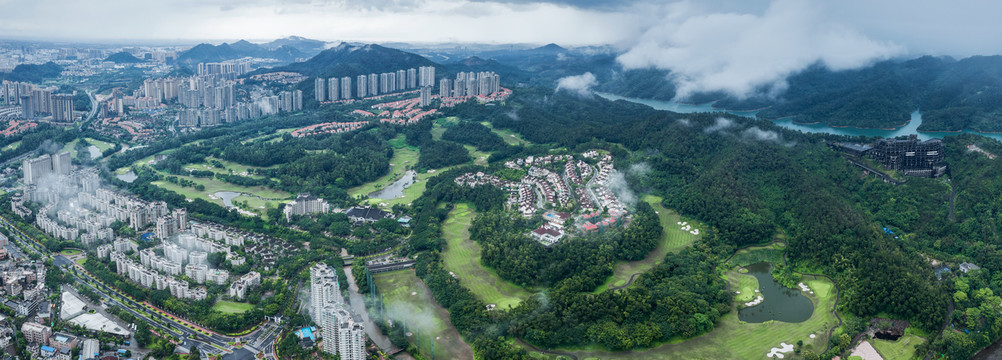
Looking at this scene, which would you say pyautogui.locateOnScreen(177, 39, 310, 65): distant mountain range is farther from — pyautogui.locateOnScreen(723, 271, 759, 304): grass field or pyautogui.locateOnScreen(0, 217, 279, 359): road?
pyautogui.locateOnScreen(723, 271, 759, 304): grass field

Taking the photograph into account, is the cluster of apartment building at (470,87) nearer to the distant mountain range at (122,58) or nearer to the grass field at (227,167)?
the grass field at (227,167)

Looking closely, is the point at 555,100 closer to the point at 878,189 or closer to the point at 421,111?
the point at 421,111

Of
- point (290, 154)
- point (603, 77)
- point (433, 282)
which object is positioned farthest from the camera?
point (603, 77)

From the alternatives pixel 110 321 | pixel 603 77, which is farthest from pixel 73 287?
pixel 603 77

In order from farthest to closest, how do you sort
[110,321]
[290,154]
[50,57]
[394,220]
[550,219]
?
1. [50,57]
2. [290,154]
3. [394,220]
4. [550,219]
5. [110,321]

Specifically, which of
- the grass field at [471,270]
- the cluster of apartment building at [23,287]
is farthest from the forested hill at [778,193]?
the cluster of apartment building at [23,287]

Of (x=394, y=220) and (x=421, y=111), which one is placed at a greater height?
(x=421, y=111)
